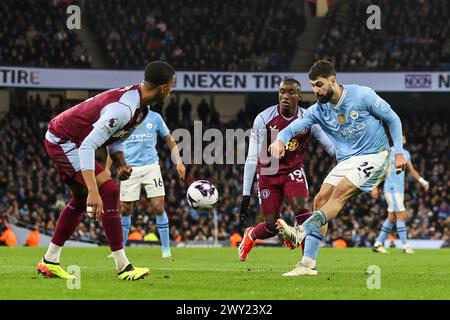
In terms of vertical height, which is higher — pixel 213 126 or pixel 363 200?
pixel 213 126

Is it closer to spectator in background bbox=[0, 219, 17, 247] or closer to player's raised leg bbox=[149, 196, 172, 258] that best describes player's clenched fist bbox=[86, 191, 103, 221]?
player's raised leg bbox=[149, 196, 172, 258]

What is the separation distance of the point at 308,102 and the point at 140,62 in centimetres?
644

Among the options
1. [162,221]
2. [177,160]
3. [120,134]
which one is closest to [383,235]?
[162,221]

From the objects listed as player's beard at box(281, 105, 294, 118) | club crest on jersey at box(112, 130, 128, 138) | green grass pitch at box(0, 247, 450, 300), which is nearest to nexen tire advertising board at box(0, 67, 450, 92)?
player's beard at box(281, 105, 294, 118)

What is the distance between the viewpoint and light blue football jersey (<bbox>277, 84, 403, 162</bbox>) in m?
9.33

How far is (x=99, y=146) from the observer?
8195 mm

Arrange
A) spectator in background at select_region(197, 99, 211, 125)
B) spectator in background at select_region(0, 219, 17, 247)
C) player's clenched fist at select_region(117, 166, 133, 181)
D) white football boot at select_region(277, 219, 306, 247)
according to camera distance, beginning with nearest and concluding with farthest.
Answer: white football boot at select_region(277, 219, 306, 247) < player's clenched fist at select_region(117, 166, 133, 181) < spectator in background at select_region(0, 219, 17, 247) < spectator in background at select_region(197, 99, 211, 125)

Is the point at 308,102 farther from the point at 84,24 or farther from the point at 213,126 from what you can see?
the point at 84,24

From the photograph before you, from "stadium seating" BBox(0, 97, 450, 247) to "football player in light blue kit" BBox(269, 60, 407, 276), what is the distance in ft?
53.5

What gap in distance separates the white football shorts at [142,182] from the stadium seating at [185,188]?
416 inches

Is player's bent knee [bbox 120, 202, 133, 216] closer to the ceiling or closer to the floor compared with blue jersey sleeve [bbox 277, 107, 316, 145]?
closer to the floor

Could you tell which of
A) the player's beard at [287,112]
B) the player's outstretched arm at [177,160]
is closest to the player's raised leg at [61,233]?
the player's beard at [287,112]
